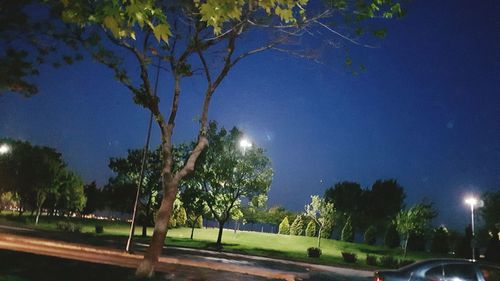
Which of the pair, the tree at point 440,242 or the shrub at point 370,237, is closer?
the tree at point 440,242

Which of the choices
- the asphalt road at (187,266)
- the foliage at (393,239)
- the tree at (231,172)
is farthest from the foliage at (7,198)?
the foliage at (393,239)

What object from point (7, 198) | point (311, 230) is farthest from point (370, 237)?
point (7, 198)

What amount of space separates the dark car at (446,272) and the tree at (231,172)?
3072 centimetres

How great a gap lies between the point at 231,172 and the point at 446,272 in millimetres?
31438

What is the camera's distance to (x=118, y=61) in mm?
14766

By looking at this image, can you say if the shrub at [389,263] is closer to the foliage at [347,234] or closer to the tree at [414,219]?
the tree at [414,219]

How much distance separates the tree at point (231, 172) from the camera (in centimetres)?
4000

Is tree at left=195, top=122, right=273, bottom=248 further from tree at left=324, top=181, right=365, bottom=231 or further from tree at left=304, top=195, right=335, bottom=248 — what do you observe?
tree at left=324, top=181, right=365, bottom=231

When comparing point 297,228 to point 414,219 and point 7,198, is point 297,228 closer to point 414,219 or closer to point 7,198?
point 414,219

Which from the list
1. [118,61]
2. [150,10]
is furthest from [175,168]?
[150,10]

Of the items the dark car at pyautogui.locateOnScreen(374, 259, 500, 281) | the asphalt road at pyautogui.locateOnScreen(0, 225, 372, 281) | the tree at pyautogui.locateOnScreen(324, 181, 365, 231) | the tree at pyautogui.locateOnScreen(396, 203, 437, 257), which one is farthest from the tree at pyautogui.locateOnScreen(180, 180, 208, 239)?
the tree at pyautogui.locateOnScreen(324, 181, 365, 231)

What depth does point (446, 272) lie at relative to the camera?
9.15 meters

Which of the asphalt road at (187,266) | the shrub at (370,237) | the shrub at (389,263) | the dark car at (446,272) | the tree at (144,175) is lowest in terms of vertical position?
the asphalt road at (187,266)

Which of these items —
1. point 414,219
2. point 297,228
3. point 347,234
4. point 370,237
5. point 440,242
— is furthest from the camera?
point 297,228
